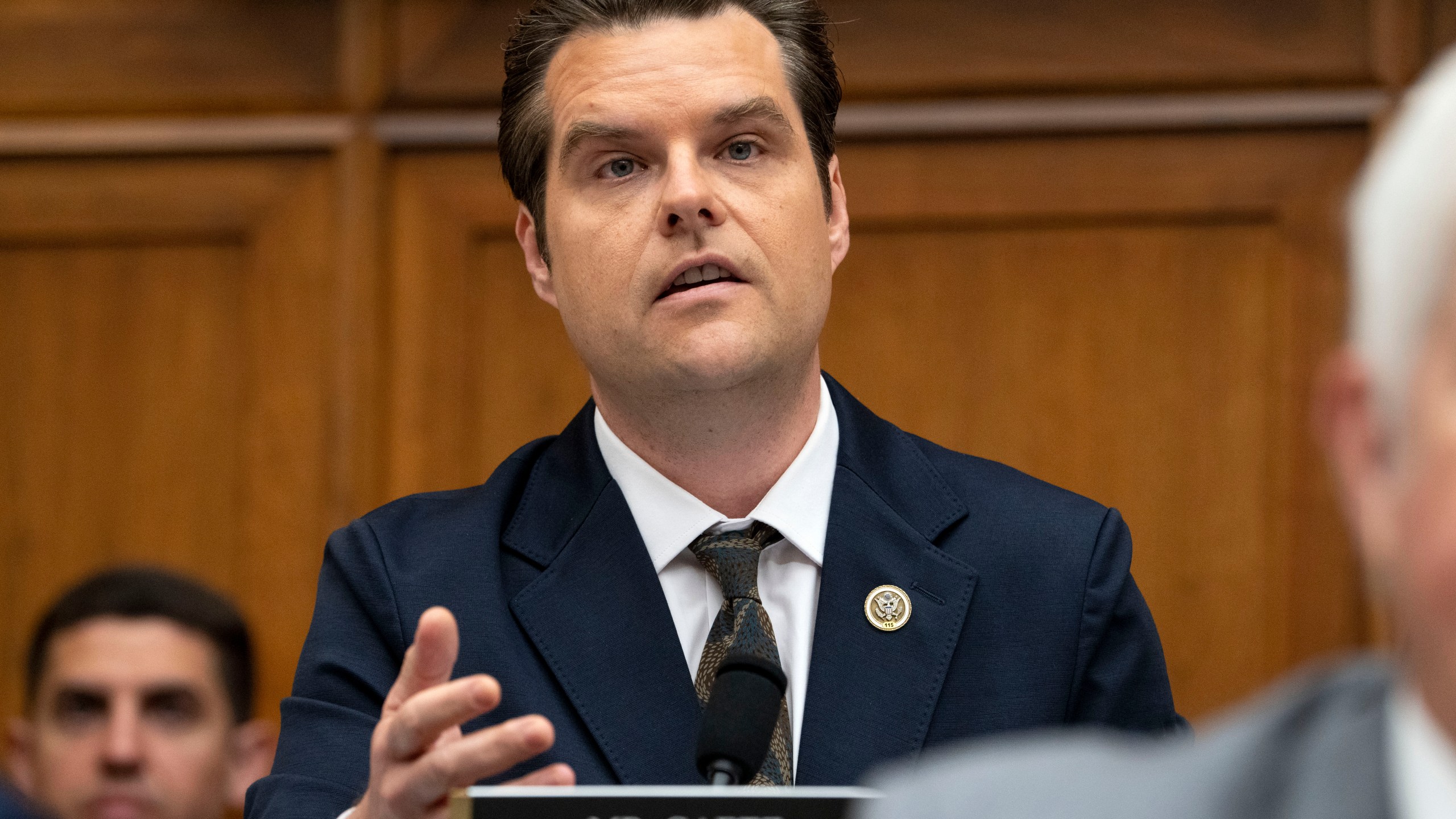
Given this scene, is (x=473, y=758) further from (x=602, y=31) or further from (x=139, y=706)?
(x=139, y=706)

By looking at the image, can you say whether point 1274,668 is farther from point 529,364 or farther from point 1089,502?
point 529,364

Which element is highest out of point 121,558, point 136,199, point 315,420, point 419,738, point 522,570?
point 136,199

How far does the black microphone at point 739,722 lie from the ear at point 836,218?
75cm

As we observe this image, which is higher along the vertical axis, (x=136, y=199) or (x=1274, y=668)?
(x=136, y=199)

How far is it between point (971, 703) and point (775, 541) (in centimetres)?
25

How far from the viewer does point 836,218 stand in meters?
1.84

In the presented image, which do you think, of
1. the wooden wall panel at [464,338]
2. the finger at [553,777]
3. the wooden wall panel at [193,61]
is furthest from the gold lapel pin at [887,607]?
the wooden wall panel at [193,61]

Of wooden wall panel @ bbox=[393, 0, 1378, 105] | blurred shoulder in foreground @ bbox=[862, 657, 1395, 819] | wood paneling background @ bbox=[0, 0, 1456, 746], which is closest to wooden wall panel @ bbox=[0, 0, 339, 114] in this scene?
wood paneling background @ bbox=[0, 0, 1456, 746]

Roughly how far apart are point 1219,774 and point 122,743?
84.4 inches

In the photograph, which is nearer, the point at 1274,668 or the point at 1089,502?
the point at 1089,502

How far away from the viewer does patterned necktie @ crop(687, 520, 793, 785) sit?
1413 millimetres

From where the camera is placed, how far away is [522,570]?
5.16 ft

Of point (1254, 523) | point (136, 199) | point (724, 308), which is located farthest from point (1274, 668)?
point (136, 199)

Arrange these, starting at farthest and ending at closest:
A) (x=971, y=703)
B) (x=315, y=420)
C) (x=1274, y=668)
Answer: (x=315, y=420)
(x=1274, y=668)
(x=971, y=703)
